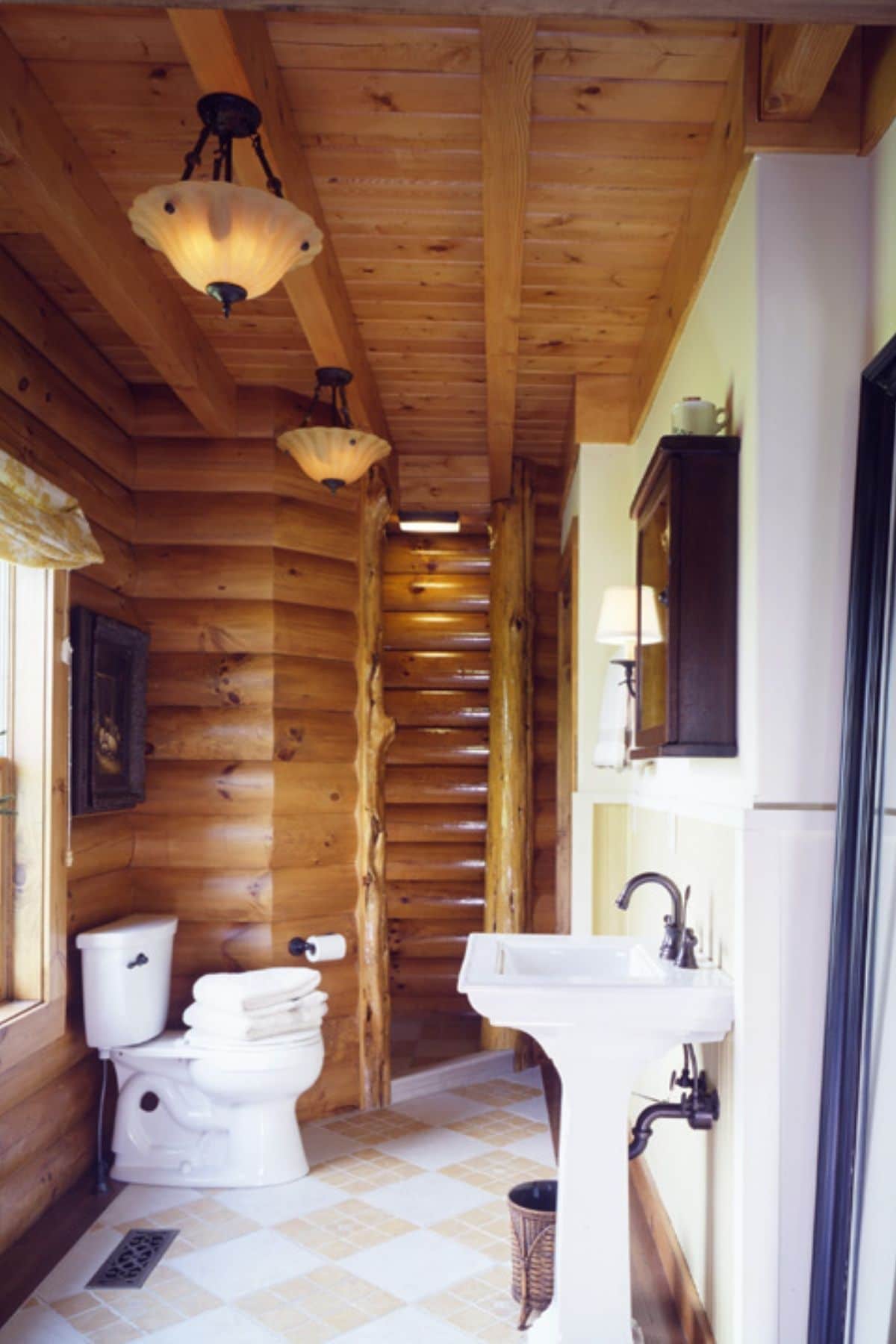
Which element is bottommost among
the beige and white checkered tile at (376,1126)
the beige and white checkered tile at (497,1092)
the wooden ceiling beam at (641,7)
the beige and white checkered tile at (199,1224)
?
the beige and white checkered tile at (497,1092)

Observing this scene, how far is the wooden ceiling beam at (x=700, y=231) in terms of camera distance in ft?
7.77

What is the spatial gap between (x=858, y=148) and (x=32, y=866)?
2849 millimetres

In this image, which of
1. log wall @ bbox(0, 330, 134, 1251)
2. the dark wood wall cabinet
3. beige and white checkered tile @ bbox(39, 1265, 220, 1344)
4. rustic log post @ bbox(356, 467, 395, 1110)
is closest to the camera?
the dark wood wall cabinet

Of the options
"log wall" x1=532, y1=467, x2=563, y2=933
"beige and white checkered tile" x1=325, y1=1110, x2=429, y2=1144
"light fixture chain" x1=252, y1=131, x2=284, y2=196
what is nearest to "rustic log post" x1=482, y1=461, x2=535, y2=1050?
"log wall" x1=532, y1=467, x2=563, y2=933

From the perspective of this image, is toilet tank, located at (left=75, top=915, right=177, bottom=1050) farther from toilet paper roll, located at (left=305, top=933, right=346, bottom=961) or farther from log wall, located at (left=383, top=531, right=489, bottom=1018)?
log wall, located at (left=383, top=531, right=489, bottom=1018)

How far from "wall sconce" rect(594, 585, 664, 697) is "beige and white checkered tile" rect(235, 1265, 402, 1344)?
183 centimetres

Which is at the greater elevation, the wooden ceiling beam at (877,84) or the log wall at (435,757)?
the wooden ceiling beam at (877,84)

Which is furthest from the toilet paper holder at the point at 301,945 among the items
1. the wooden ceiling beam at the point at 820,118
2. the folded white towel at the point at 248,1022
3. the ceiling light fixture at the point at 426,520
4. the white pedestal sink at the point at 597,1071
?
the wooden ceiling beam at the point at 820,118

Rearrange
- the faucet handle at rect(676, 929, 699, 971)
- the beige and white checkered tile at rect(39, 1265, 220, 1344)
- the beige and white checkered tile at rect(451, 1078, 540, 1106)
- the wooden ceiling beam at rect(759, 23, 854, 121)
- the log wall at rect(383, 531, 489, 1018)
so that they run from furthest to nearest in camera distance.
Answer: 1. the log wall at rect(383, 531, 489, 1018)
2. the beige and white checkered tile at rect(451, 1078, 540, 1106)
3. the beige and white checkered tile at rect(39, 1265, 220, 1344)
4. the faucet handle at rect(676, 929, 699, 971)
5. the wooden ceiling beam at rect(759, 23, 854, 121)

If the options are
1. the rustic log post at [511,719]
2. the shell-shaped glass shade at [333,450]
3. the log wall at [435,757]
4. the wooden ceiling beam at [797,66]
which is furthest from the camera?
the log wall at [435,757]

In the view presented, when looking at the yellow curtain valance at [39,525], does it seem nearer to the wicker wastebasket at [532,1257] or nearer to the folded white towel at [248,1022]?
the folded white towel at [248,1022]

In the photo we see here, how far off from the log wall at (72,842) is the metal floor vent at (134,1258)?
0.96 feet

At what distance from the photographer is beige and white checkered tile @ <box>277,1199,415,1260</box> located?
3.21 meters

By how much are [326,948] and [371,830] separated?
561 millimetres
